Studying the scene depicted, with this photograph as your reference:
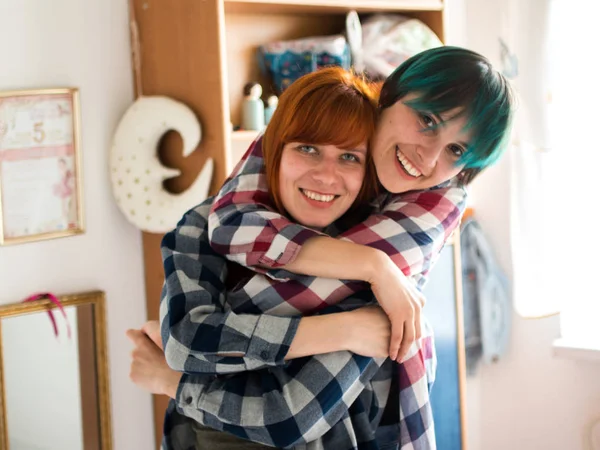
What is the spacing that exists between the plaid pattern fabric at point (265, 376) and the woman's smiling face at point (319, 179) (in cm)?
15

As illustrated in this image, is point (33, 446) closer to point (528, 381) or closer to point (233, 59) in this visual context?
point (233, 59)

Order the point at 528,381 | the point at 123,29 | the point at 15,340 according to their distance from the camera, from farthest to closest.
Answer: the point at 528,381 → the point at 123,29 → the point at 15,340

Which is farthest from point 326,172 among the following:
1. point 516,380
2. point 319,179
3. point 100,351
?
point 516,380

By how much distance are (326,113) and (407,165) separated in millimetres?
166

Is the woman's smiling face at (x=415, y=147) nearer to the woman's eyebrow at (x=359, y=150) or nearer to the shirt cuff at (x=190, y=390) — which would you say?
the woman's eyebrow at (x=359, y=150)

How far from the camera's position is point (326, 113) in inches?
51.0

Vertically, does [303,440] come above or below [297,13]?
below

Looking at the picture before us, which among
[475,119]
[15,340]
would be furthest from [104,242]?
[475,119]

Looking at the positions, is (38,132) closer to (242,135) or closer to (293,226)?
(242,135)

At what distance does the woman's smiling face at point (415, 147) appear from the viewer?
1.29 meters

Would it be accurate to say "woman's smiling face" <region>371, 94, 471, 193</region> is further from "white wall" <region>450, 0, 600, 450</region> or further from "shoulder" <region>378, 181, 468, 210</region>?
"white wall" <region>450, 0, 600, 450</region>

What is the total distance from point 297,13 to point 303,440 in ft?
4.85

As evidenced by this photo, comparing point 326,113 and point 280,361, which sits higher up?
point 326,113

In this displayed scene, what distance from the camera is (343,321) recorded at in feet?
4.11
